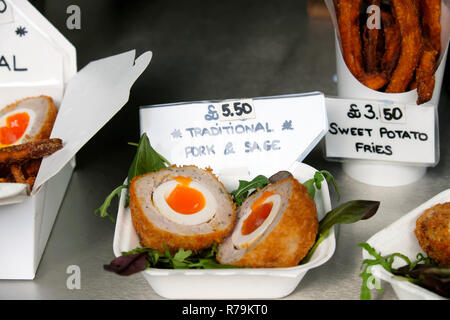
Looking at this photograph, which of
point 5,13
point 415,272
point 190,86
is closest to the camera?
point 415,272

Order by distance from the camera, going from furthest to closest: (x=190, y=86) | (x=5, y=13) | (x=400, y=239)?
(x=190, y=86) < (x=5, y=13) < (x=400, y=239)

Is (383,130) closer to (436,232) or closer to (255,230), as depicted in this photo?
(436,232)

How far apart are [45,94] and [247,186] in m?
0.70

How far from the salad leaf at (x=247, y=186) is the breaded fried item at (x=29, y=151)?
0.44 metres

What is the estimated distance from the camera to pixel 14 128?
1.58m

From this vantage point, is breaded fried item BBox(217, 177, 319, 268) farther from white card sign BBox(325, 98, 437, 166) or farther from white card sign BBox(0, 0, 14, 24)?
white card sign BBox(0, 0, 14, 24)

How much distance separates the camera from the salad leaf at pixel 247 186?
1364 millimetres

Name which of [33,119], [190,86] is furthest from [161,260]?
[190,86]

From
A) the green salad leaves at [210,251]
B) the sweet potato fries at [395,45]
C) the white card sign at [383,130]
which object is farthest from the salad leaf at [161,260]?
the sweet potato fries at [395,45]

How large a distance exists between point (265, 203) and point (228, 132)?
0.90ft

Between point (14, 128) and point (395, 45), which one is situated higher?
point (395, 45)

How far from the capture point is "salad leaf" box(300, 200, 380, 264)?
3.86ft

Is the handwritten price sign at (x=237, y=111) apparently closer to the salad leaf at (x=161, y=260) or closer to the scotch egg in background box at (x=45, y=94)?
the scotch egg in background box at (x=45, y=94)
